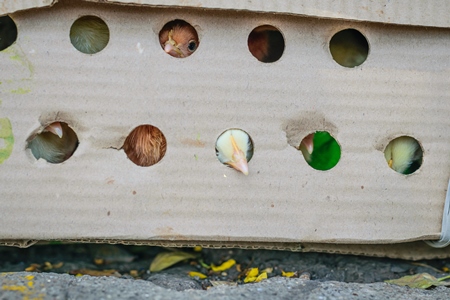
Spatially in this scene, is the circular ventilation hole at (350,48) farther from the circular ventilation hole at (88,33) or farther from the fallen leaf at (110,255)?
the fallen leaf at (110,255)

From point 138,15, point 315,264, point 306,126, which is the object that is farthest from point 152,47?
point 315,264

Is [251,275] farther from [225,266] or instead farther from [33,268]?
[33,268]

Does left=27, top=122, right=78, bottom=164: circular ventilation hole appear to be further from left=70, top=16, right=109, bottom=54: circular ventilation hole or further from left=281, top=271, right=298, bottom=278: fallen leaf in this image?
left=281, top=271, right=298, bottom=278: fallen leaf

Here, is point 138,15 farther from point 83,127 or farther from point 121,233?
point 121,233

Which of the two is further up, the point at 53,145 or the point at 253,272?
the point at 53,145

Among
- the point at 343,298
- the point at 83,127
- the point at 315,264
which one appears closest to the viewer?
the point at 343,298

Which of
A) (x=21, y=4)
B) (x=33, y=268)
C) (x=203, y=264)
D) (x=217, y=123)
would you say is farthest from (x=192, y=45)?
(x=33, y=268)
